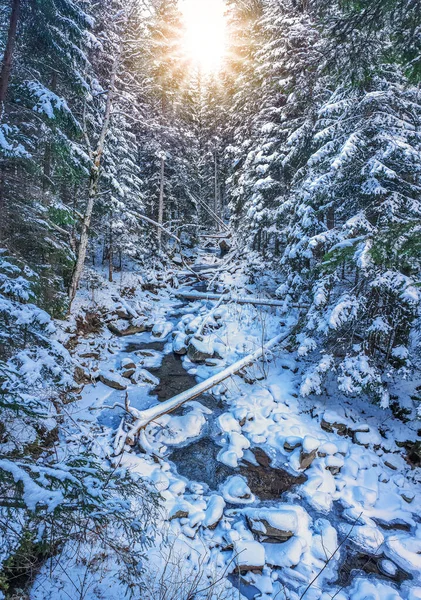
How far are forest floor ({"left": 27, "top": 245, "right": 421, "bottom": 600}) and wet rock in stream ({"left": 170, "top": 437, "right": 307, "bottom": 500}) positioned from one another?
3 centimetres

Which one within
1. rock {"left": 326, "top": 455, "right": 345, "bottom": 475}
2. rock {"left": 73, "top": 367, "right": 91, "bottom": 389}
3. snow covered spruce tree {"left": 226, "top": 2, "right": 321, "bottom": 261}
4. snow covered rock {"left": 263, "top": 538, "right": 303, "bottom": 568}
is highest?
snow covered spruce tree {"left": 226, "top": 2, "right": 321, "bottom": 261}

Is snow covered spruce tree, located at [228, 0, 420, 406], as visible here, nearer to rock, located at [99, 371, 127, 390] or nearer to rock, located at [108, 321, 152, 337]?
rock, located at [99, 371, 127, 390]

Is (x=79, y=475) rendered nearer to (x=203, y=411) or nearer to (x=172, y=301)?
(x=203, y=411)

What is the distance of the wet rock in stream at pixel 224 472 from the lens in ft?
18.9

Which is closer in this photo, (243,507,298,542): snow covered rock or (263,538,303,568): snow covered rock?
(263,538,303,568): snow covered rock

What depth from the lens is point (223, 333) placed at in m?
11.7

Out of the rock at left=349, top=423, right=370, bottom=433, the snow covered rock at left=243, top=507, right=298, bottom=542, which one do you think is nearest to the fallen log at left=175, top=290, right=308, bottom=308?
the rock at left=349, top=423, right=370, bottom=433

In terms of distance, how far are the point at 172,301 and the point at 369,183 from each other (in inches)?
462

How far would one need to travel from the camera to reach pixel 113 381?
332 inches

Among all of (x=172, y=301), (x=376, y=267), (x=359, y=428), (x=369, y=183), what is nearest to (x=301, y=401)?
(x=359, y=428)

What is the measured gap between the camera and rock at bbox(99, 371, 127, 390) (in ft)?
27.5

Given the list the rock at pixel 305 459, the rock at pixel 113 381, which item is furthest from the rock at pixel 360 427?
the rock at pixel 113 381

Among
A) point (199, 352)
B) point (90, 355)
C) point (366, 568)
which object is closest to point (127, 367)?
point (90, 355)

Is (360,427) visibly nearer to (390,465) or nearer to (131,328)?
(390,465)
